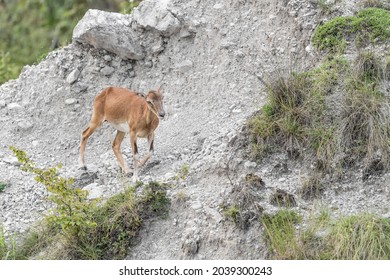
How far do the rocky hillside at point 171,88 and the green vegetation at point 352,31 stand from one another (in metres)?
0.23

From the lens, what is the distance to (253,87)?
14070mm

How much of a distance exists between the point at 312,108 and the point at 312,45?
160 cm

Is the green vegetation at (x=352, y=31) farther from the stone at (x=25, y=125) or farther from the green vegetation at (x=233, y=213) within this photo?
the stone at (x=25, y=125)

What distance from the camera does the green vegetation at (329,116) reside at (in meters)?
12.4

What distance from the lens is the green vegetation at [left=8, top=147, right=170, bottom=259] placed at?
38.3ft

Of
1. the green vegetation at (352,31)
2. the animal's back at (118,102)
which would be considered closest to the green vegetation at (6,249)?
the animal's back at (118,102)

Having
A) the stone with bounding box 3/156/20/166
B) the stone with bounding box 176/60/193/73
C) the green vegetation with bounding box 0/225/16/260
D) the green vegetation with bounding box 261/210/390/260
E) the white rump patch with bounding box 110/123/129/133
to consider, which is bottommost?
the green vegetation with bounding box 0/225/16/260

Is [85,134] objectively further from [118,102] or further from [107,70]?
[107,70]

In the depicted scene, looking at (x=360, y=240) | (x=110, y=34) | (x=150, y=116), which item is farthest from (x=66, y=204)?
(x=110, y=34)

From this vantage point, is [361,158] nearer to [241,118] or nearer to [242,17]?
[241,118]

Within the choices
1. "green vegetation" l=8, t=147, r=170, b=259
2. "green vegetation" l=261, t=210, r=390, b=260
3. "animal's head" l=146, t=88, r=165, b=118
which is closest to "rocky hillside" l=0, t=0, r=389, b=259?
"green vegetation" l=8, t=147, r=170, b=259

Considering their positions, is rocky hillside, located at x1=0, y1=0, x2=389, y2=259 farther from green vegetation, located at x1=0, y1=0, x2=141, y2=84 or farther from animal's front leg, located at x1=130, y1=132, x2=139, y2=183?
green vegetation, located at x1=0, y1=0, x2=141, y2=84

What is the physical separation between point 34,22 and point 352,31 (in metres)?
10.4

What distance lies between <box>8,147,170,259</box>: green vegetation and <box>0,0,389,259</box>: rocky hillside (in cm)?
37
